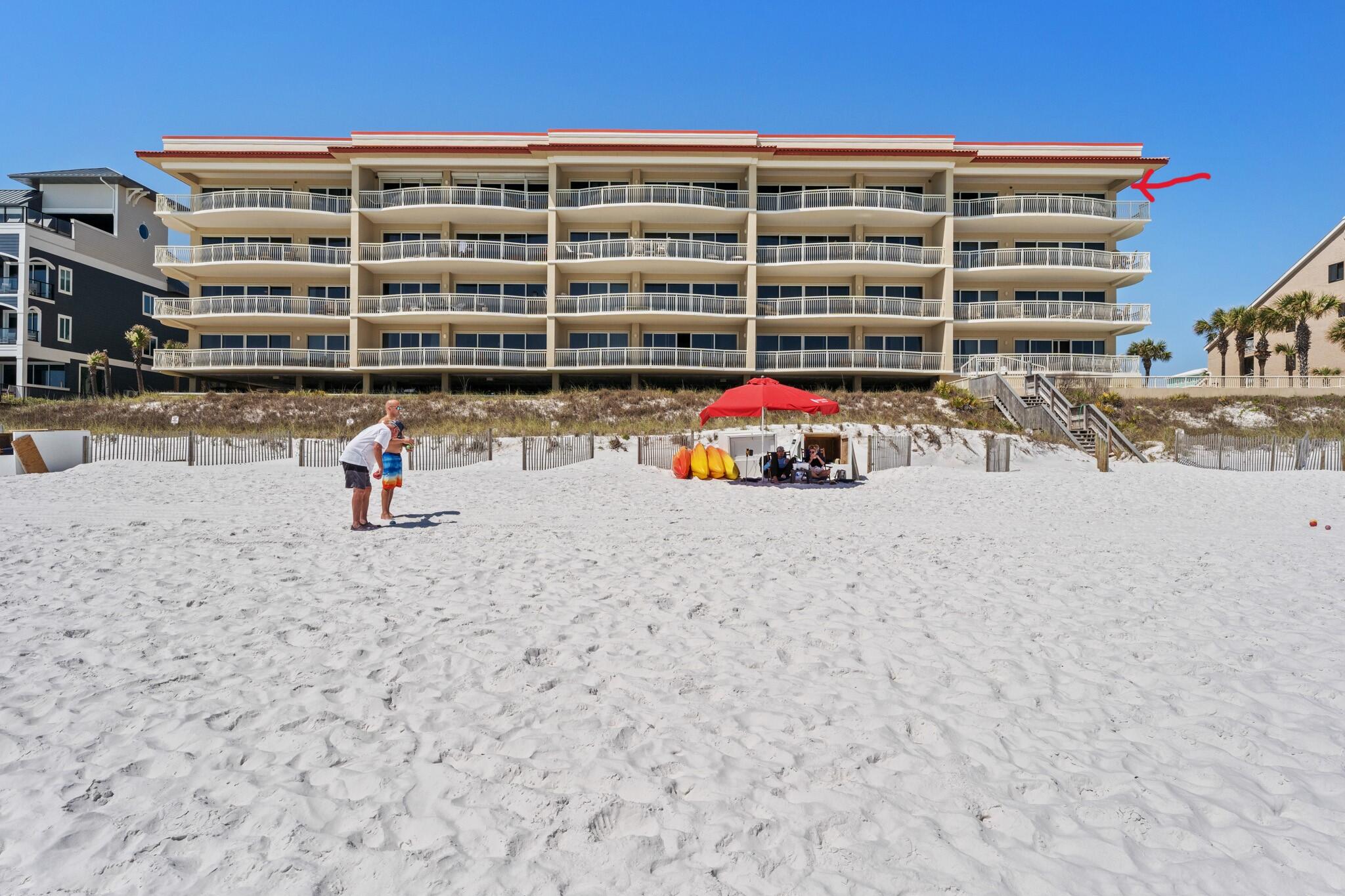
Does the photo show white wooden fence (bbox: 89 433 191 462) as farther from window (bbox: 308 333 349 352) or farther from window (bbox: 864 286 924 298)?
window (bbox: 864 286 924 298)

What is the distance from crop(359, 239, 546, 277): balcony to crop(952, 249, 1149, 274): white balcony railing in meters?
21.3

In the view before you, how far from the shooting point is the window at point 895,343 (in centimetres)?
3291

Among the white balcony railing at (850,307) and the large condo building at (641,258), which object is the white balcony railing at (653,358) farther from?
the white balcony railing at (850,307)

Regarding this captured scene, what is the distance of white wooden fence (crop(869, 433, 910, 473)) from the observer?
62.6 ft

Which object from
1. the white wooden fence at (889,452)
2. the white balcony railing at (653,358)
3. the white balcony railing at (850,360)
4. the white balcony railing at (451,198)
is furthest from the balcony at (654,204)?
the white wooden fence at (889,452)

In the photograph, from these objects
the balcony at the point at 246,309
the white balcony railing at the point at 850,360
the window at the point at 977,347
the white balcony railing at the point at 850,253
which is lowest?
the white balcony railing at the point at 850,360

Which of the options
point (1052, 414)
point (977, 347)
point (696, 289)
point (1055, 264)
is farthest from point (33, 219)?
point (1055, 264)

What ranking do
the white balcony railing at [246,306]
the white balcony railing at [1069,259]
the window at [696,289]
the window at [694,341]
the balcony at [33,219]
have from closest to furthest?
1. the white balcony railing at [246,306]
2. the white balcony railing at [1069,259]
3. the window at [694,341]
4. the window at [696,289]
5. the balcony at [33,219]

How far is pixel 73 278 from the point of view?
3519 cm

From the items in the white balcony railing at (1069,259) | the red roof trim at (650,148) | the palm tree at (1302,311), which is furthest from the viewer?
the palm tree at (1302,311)

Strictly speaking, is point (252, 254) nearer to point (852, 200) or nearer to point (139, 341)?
point (139, 341)

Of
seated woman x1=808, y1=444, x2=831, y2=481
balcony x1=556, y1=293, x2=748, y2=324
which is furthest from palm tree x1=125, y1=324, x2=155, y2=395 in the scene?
seated woman x1=808, y1=444, x2=831, y2=481

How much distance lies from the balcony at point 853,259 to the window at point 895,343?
310cm

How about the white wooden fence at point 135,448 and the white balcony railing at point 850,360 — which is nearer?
the white wooden fence at point 135,448
